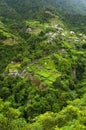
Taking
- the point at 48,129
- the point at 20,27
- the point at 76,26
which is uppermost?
the point at 48,129

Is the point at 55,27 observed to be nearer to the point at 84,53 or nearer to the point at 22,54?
the point at 84,53

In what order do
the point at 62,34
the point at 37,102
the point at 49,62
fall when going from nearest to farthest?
the point at 37,102, the point at 49,62, the point at 62,34

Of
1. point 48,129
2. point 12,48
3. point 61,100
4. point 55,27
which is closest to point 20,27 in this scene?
point 55,27

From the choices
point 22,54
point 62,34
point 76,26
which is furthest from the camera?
point 76,26

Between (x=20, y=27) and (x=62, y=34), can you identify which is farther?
(x=20, y=27)

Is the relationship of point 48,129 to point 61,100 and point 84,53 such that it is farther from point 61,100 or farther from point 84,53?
point 84,53

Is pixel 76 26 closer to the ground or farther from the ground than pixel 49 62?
closer to the ground
